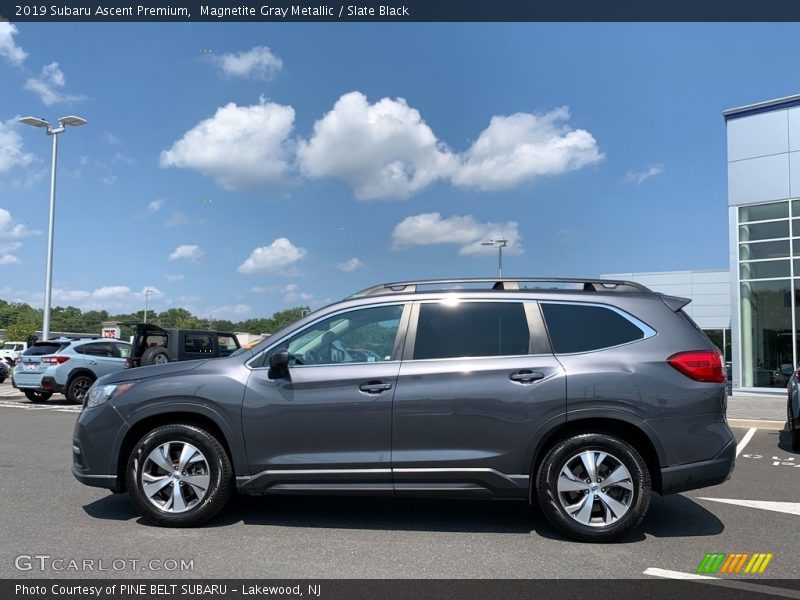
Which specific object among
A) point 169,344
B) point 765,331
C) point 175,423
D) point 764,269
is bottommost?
point 175,423

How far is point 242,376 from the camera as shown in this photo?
197 inches

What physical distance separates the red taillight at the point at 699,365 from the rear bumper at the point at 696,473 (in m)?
0.51

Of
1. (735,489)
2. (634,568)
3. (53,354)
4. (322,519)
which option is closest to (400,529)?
(322,519)

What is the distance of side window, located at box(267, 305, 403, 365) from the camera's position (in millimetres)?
5039

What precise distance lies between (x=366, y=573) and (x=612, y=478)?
190cm

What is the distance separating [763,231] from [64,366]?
67.7 ft

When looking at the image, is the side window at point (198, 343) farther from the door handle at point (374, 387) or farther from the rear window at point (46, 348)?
the door handle at point (374, 387)

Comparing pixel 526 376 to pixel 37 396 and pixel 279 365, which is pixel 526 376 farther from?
pixel 37 396

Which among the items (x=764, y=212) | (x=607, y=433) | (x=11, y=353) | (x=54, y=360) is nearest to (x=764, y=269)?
(x=764, y=212)

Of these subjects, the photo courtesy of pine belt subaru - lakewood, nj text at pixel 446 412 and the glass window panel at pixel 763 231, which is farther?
the glass window panel at pixel 763 231

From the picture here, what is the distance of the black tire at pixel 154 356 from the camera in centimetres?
1386

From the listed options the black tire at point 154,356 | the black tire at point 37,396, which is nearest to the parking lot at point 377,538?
the black tire at point 154,356

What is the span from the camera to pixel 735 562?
429 cm
